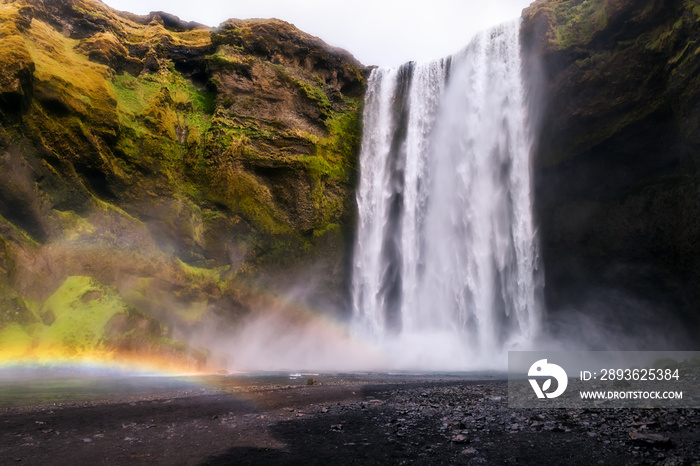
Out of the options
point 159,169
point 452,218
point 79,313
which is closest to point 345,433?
point 79,313

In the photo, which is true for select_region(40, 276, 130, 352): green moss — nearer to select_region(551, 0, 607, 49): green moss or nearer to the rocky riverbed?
the rocky riverbed

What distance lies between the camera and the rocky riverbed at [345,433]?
5.45 metres

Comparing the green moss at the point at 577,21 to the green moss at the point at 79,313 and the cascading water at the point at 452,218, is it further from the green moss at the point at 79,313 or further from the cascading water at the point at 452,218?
the green moss at the point at 79,313

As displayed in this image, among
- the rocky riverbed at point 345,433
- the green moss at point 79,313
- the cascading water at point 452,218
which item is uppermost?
the cascading water at point 452,218

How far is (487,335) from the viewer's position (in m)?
25.8

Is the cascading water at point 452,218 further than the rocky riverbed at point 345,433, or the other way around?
the cascading water at point 452,218

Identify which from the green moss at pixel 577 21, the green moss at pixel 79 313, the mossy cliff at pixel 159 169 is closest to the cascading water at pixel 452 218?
the green moss at pixel 577 21

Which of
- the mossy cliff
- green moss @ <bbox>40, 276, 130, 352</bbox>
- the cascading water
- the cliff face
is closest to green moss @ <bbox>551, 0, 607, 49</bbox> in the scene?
the cliff face

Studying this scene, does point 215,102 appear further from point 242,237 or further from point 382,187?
point 382,187

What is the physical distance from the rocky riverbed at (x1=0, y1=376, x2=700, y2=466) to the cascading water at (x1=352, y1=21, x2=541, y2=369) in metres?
16.6

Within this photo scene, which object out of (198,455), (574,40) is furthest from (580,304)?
(198,455)

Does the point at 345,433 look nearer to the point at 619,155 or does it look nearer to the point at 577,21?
the point at 619,155

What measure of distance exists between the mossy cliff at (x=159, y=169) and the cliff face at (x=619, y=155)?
14.7 metres

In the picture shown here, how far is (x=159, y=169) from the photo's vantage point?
27078 millimetres
